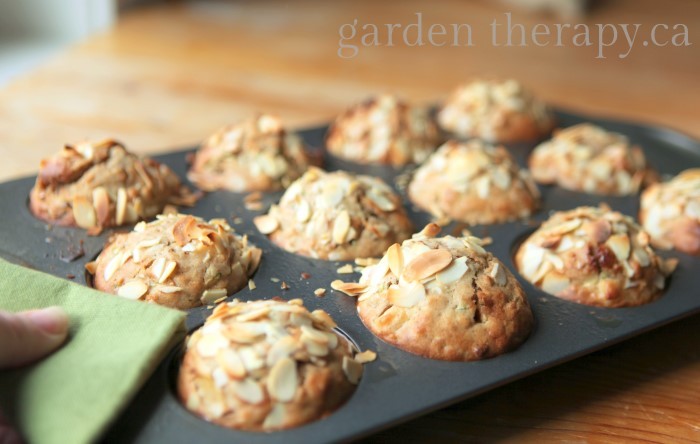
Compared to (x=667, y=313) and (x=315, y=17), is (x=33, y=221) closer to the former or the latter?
(x=667, y=313)

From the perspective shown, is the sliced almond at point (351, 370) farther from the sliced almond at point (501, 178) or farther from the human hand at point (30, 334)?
the sliced almond at point (501, 178)

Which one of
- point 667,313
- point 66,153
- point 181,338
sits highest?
point 66,153

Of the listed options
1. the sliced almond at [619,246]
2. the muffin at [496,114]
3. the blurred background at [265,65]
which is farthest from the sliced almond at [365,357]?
the blurred background at [265,65]

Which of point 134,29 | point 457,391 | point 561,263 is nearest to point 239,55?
point 134,29

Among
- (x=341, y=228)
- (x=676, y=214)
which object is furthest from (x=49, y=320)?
(x=676, y=214)

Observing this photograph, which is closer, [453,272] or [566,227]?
A: [453,272]

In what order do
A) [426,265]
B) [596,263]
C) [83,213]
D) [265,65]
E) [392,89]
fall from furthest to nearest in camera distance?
[265,65] < [392,89] < [83,213] < [596,263] < [426,265]

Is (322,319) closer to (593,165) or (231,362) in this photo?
(231,362)
